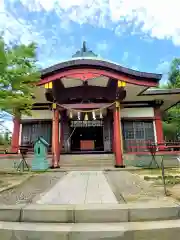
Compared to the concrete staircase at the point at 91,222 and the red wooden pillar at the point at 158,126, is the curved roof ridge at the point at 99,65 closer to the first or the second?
the red wooden pillar at the point at 158,126

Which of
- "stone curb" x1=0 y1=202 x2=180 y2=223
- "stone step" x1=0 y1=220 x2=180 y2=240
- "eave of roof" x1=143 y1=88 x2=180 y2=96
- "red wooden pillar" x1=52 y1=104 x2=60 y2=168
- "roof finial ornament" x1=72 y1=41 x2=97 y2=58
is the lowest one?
"stone step" x1=0 y1=220 x2=180 y2=240

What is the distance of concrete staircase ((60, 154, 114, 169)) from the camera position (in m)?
11.9

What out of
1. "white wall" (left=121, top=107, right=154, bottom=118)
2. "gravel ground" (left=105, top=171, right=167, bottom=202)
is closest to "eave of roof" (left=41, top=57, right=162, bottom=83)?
"white wall" (left=121, top=107, right=154, bottom=118)

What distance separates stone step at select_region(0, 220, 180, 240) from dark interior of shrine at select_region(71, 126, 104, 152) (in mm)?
15215

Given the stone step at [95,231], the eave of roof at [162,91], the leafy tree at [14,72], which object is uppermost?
the eave of roof at [162,91]

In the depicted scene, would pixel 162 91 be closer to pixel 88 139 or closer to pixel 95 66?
pixel 95 66

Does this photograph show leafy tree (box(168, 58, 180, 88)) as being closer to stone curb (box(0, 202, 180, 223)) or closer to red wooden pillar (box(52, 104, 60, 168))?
red wooden pillar (box(52, 104, 60, 168))

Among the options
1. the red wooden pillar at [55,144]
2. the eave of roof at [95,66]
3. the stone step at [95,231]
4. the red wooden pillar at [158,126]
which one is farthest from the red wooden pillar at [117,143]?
the stone step at [95,231]

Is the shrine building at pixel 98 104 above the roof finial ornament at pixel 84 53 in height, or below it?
below

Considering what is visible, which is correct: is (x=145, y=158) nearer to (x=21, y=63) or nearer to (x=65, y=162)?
(x=65, y=162)

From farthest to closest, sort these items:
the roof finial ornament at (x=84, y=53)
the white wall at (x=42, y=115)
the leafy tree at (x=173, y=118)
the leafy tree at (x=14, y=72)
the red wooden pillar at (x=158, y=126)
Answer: the leafy tree at (x=173, y=118), the roof finial ornament at (x=84, y=53), the white wall at (x=42, y=115), the red wooden pillar at (x=158, y=126), the leafy tree at (x=14, y=72)

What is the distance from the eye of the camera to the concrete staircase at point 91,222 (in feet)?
8.96

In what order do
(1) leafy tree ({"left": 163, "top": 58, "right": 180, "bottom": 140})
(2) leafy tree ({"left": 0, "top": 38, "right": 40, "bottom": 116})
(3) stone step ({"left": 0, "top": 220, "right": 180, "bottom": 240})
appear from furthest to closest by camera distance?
(1) leafy tree ({"left": 163, "top": 58, "right": 180, "bottom": 140}) → (2) leafy tree ({"left": 0, "top": 38, "right": 40, "bottom": 116}) → (3) stone step ({"left": 0, "top": 220, "right": 180, "bottom": 240})

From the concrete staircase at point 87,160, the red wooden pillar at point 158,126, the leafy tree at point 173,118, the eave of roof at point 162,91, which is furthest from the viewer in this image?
the leafy tree at point 173,118
